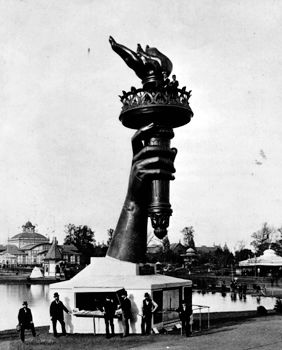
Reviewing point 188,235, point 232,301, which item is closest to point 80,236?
point 188,235

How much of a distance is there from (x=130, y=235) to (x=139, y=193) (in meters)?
1.58

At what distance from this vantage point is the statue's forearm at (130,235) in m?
19.2

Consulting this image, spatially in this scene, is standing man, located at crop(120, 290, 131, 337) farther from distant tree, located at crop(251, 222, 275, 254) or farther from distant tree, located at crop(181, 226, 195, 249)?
distant tree, located at crop(181, 226, 195, 249)

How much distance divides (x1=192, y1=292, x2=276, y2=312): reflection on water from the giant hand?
2079 centimetres

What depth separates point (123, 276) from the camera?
1839 cm

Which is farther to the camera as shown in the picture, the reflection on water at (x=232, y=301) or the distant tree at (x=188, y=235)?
the distant tree at (x=188, y=235)

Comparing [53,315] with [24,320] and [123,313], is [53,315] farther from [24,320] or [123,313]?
[123,313]

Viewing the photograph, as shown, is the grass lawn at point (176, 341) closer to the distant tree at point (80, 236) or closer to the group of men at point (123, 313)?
the group of men at point (123, 313)

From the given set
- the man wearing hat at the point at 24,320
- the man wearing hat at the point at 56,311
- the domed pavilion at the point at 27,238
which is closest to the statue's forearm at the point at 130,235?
the man wearing hat at the point at 56,311

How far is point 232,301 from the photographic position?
4566cm

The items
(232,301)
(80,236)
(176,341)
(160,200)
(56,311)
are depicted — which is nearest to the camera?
(176,341)

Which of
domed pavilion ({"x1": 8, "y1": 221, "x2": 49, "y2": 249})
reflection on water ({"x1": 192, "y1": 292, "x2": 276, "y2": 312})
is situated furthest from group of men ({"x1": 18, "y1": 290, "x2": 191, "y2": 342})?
domed pavilion ({"x1": 8, "y1": 221, "x2": 49, "y2": 249})

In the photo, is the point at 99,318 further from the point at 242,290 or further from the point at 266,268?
the point at 266,268

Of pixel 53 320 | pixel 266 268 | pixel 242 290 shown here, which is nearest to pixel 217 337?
pixel 53 320
